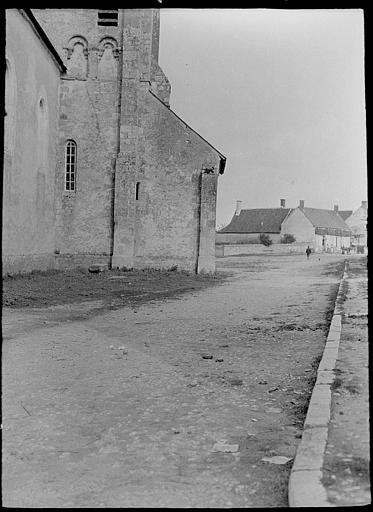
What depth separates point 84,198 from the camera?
2264cm

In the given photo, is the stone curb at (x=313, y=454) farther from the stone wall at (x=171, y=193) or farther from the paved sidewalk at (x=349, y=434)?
the stone wall at (x=171, y=193)

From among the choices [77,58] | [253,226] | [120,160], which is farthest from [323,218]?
[77,58]

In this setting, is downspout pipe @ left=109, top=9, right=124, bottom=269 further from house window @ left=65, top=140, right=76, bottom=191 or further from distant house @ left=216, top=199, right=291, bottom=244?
distant house @ left=216, top=199, right=291, bottom=244

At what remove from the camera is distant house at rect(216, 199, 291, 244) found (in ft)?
250

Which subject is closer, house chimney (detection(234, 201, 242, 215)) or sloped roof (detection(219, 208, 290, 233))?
sloped roof (detection(219, 208, 290, 233))

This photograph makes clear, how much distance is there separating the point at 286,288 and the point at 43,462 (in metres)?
14.9

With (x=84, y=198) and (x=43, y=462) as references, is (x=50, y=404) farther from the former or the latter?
(x=84, y=198)

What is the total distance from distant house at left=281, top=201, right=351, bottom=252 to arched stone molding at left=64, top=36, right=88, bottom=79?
2010 inches

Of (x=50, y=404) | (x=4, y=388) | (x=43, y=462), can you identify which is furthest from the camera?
(x=4, y=388)

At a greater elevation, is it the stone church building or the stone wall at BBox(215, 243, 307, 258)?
the stone church building

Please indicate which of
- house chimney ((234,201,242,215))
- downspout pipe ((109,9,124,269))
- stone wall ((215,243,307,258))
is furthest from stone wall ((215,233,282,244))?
downspout pipe ((109,9,124,269))

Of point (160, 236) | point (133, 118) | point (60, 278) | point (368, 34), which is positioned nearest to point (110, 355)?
point (368, 34)

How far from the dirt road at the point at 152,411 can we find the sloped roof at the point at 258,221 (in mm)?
68529

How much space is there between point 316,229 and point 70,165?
5858cm
